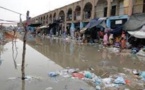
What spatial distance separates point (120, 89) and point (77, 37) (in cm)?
2536

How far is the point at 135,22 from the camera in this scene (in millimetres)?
Result: 19609

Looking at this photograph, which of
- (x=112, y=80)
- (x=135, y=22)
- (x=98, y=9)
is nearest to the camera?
(x=112, y=80)

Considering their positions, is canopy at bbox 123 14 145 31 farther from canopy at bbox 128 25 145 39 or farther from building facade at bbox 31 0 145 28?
building facade at bbox 31 0 145 28

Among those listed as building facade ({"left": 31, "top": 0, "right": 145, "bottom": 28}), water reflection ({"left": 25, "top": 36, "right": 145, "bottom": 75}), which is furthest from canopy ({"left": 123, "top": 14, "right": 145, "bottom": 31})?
water reflection ({"left": 25, "top": 36, "right": 145, "bottom": 75})

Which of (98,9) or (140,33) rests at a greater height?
(98,9)

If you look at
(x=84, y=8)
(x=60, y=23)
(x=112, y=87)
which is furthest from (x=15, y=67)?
(x=60, y=23)

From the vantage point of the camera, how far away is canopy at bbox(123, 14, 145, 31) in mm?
18755

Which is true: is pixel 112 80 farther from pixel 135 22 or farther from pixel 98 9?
pixel 98 9

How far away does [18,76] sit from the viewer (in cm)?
863

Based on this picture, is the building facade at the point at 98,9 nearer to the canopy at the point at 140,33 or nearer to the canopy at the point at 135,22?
the canopy at the point at 135,22

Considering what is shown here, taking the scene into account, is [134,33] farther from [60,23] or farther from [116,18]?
[60,23]

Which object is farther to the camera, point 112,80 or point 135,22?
point 135,22

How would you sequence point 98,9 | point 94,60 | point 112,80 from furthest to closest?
point 98,9 < point 94,60 < point 112,80

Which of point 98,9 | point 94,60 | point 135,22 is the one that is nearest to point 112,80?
point 94,60
